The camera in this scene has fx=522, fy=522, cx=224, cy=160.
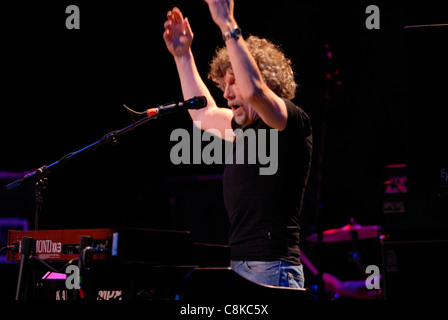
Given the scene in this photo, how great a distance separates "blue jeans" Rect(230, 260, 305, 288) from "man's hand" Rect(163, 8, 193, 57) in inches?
47.1

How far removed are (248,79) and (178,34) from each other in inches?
35.7

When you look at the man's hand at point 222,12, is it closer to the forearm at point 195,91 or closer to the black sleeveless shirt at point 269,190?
the black sleeveless shirt at point 269,190

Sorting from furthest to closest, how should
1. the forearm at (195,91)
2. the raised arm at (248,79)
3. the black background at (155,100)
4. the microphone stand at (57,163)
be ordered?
the black background at (155,100)
the forearm at (195,91)
the microphone stand at (57,163)
the raised arm at (248,79)

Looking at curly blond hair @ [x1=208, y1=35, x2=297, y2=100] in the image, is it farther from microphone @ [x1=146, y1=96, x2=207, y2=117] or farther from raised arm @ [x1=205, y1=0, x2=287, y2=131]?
raised arm @ [x1=205, y1=0, x2=287, y2=131]

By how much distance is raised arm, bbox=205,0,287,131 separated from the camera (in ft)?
6.14

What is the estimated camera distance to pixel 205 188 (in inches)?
235

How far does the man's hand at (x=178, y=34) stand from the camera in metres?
2.62

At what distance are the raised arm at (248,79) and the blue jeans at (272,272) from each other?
1.70 feet

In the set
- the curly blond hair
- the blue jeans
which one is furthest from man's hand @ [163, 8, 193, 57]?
the blue jeans

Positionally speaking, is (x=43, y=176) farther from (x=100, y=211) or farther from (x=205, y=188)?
(x=205, y=188)

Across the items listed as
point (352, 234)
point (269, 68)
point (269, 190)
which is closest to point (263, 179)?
point (269, 190)

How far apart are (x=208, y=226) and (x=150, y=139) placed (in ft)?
3.87

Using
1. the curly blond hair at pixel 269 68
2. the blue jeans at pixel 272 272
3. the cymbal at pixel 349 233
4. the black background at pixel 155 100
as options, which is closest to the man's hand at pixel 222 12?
the curly blond hair at pixel 269 68
